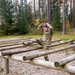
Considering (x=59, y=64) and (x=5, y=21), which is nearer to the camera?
(x=59, y=64)

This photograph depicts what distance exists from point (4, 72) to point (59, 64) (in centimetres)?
272

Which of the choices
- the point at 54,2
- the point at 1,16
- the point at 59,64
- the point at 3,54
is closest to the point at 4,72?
the point at 3,54

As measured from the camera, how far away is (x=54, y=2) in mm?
36094

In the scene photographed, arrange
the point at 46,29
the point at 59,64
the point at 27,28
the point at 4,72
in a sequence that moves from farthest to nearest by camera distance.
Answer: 1. the point at 27,28
2. the point at 46,29
3. the point at 4,72
4. the point at 59,64

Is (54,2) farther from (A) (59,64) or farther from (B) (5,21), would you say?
(A) (59,64)

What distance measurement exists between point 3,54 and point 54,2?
104 feet

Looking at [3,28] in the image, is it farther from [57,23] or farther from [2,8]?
[57,23]

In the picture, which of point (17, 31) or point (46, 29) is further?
point (17, 31)

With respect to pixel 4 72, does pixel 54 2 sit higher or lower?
higher

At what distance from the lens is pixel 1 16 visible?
22750 millimetres

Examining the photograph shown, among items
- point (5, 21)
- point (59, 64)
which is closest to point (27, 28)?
point (5, 21)

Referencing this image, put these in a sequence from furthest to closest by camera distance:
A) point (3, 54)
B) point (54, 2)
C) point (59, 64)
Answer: point (54, 2)
point (3, 54)
point (59, 64)

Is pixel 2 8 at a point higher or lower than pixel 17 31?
higher

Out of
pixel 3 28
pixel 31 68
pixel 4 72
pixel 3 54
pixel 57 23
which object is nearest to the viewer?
pixel 3 54
